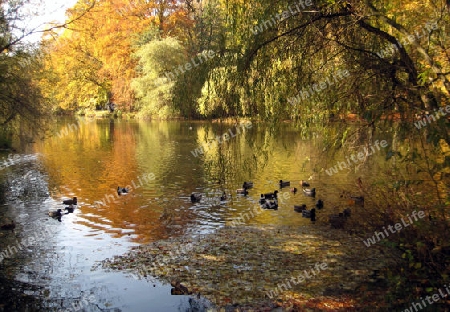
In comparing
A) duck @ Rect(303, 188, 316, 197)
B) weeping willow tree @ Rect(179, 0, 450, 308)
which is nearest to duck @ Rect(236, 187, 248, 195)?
duck @ Rect(303, 188, 316, 197)

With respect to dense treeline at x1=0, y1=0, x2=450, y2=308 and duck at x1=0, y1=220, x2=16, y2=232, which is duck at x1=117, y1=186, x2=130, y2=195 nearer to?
duck at x1=0, y1=220, x2=16, y2=232

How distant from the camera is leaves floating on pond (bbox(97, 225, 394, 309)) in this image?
6.55 metres

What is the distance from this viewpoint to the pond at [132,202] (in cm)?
691

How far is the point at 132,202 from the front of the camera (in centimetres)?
1356

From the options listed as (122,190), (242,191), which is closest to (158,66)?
(122,190)

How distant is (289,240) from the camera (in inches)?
369

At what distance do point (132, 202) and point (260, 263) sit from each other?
22.8 feet

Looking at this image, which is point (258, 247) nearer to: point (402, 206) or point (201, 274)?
point (201, 274)

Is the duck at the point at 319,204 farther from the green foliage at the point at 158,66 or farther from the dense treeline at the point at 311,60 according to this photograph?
the green foliage at the point at 158,66

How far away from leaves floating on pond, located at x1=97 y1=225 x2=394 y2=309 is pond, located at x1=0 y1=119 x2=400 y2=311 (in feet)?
1.61

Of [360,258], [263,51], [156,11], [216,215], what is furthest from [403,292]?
[156,11]

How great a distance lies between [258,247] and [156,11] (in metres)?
44.7

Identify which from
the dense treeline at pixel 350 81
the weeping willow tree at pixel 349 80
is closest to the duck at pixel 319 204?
the dense treeline at pixel 350 81

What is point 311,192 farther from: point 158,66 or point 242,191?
point 158,66
